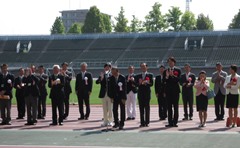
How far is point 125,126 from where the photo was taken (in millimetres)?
16344

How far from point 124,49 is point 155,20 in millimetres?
20076

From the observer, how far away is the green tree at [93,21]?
107 meters

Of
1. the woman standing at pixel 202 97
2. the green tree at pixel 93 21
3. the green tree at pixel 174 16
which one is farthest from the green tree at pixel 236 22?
the woman standing at pixel 202 97

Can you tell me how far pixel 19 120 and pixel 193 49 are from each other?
65814 millimetres

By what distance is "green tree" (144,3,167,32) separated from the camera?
10250cm

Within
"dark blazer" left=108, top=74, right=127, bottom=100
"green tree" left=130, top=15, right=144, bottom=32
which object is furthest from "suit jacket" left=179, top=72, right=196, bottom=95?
"green tree" left=130, top=15, right=144, bottom=32

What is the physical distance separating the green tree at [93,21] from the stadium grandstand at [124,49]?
43.5 feet

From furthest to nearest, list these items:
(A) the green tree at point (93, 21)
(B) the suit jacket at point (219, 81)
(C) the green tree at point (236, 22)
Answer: (C) the green tree at point (236, 22) < (A) the green tree at point (93, 21) < (B) the suit jacket at point (219, 81)

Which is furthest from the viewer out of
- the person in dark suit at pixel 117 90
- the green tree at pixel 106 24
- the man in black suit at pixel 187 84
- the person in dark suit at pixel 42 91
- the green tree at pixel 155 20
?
→ the green tree at pixel 106 24

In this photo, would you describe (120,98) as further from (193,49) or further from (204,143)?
(193,49)

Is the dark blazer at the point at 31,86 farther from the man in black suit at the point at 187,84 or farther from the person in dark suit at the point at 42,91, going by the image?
the man in black suit at the point at 187,84

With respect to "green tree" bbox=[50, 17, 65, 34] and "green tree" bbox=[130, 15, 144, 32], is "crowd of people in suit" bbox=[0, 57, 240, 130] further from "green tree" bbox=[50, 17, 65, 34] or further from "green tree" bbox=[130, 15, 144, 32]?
"green tree" bbox=[50, 17, 65, 34]

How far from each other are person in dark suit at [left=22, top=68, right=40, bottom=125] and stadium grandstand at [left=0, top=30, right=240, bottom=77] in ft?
190

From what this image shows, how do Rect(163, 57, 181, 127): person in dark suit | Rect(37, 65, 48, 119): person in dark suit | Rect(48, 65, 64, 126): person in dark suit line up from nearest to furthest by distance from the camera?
Rect(163, 57, 181, 127): person in dark suit
Rect(48, 65, 64, 126): person in dark suit
Rect(37, 65, 48, 119): person in dark suit
